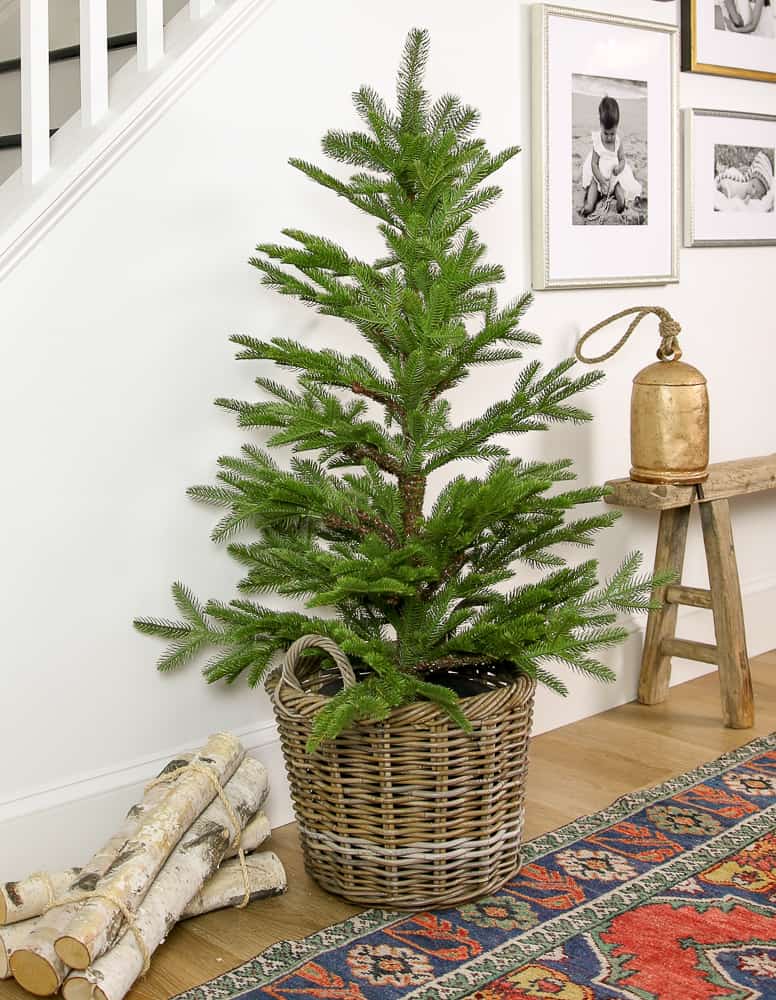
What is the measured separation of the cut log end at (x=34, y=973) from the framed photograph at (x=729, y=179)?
245cm

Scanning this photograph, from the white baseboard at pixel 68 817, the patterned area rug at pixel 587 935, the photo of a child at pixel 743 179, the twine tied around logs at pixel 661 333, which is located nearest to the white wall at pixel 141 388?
the white baseboard at pixel 68 817

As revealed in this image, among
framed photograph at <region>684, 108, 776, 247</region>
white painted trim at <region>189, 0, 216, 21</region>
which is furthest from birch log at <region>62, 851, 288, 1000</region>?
framed photograph at <region>684, 108, 776, 247</region>

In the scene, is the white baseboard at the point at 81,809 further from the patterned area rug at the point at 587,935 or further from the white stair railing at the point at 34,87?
the white stair railing at the point at 34,87

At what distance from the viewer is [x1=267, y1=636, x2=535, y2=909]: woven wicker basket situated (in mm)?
2082

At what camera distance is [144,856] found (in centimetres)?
200

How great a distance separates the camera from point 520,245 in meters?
2.95

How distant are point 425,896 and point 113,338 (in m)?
1.14

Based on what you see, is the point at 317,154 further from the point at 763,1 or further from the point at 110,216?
the point at 763,1

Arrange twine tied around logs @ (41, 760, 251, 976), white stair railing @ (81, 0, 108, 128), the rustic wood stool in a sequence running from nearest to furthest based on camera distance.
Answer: twine tied around logs @ (41, 760, 251, 976) < white stair railing @ (81, 0, 108, 128) < the rustic wood stool

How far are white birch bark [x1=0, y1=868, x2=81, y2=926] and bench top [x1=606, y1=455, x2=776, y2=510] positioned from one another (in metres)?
1.48

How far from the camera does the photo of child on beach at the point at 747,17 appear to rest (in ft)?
11.1

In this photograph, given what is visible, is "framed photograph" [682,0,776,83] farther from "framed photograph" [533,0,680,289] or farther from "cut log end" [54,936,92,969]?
"cut log end" [54,936,92,969]

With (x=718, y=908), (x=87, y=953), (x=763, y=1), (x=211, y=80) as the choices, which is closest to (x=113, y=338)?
(x=211, y=80)

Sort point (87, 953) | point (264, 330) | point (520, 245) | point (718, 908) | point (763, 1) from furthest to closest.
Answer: point (763, 1)
point (520, 245)
point (264, 330)
point (718, 908)
point (87, 953)
